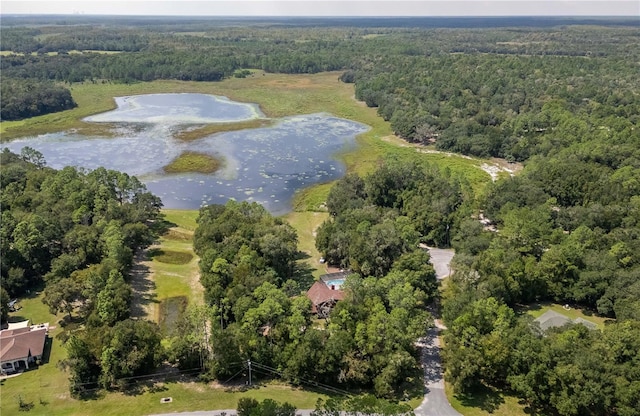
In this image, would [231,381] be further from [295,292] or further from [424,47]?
[424,47]

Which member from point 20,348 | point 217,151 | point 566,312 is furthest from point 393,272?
point 217,151

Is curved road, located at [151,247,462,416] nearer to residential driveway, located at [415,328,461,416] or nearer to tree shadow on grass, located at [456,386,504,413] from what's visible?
residential driveway, located at [415,328,461,416]

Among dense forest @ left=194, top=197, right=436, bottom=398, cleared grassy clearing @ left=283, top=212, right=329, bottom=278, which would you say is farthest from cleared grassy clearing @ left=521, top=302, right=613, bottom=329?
cleared grassy clearing @ left=283, top=212, right=329, bottom=278

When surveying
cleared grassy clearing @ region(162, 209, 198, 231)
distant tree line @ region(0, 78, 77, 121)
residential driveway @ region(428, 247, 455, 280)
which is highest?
distant tree line @ region(0, 78, 77, 121)

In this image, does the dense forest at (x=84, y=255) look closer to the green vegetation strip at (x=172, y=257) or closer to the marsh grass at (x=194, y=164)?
the green vegetation strip at (x=172, y=257)

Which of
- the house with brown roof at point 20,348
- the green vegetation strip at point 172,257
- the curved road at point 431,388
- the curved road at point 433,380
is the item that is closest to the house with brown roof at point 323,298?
the curved road at point 431,388

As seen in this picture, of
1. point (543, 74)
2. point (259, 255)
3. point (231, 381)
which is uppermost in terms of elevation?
point (543, 74)

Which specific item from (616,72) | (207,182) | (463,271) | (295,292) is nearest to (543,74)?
(616,72)
